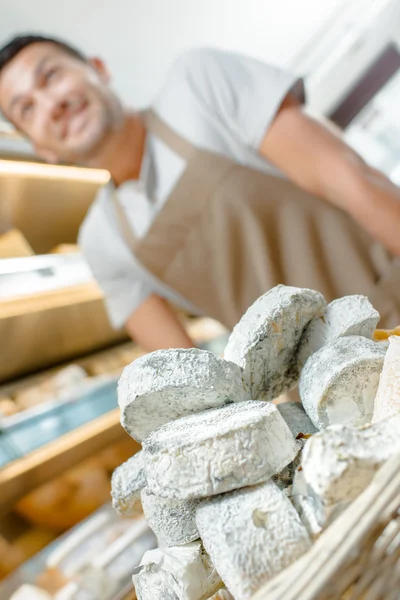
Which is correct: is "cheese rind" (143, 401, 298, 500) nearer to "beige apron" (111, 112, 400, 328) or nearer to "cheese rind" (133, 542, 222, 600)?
"cheese rind" (133, 542, 222, 600)

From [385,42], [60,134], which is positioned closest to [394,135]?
[385,42]

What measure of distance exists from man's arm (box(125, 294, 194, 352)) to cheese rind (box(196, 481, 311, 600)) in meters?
→ 0.85

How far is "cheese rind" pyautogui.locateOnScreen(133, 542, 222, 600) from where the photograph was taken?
15.7 inches

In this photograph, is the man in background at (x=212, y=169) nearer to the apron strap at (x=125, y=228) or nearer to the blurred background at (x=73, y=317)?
the apron strap at (x=125, y=228)

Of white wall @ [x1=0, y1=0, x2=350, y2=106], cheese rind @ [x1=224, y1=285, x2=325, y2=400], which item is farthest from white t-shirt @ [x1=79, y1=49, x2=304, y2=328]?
white wall @ [x1=0, y1=0, x2=350, y2=106]

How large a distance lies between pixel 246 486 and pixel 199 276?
859 mm

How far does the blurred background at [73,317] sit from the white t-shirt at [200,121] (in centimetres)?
42

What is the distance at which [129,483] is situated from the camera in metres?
0.44

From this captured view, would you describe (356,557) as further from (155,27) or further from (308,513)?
(155,27)

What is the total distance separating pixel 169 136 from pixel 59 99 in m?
0.28

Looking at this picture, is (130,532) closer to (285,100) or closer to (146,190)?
(146,190)

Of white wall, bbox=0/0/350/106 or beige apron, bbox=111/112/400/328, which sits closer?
beige apron, bbox=111/112/400/328

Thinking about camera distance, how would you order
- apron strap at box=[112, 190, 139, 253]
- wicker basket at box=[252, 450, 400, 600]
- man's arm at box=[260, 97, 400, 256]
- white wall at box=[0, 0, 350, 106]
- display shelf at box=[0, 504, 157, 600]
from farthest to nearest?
1. white wall at box=[0, 0, 350, 106]
2. apron strap at box=[112, 190, 139, 253]
3. display shelf at box=[0, 504, 157, 600]
4. man's arm at box=[260, 97, 400, 256]
5. wicker basket at box=[252, 450, 400, 600]

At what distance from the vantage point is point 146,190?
1.10m
